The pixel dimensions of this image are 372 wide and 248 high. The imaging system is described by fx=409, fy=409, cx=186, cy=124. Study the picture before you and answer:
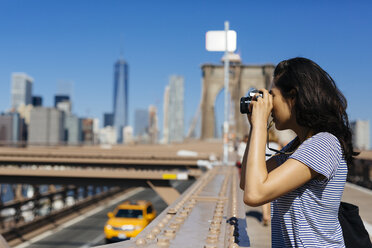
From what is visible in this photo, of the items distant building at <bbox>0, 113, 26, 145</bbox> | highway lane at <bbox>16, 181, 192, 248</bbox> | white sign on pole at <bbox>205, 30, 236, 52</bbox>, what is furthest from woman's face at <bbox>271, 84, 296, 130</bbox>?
distant building at <bbox>0, 113, 26, 145</bbox>

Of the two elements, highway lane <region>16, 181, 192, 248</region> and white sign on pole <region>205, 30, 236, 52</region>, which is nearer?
white sign on pole <region>205, 30, 236, 52</region>

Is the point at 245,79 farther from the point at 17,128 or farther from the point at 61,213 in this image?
the point at 17,128

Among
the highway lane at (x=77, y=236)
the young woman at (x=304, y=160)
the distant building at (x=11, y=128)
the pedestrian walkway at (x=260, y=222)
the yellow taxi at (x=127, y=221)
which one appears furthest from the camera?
the distant building at (x=11, y=128)

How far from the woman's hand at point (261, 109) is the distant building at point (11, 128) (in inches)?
7452

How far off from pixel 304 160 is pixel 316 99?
12.6 inches

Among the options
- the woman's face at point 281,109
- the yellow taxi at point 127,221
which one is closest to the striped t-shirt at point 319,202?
the woman's face at point 281,109

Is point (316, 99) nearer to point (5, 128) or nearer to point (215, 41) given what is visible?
point (215, 41)

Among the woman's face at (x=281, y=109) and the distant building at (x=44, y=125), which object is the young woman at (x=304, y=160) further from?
the distant building at (x=44, y=125)

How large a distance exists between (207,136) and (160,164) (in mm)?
43264

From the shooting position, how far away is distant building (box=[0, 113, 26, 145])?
178 meters

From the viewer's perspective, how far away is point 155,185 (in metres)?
14.5

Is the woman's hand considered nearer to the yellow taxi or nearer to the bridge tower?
the yellow taxi

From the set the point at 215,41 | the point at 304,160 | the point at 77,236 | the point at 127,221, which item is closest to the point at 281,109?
the point at 304,160

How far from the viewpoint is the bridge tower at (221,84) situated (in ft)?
212
